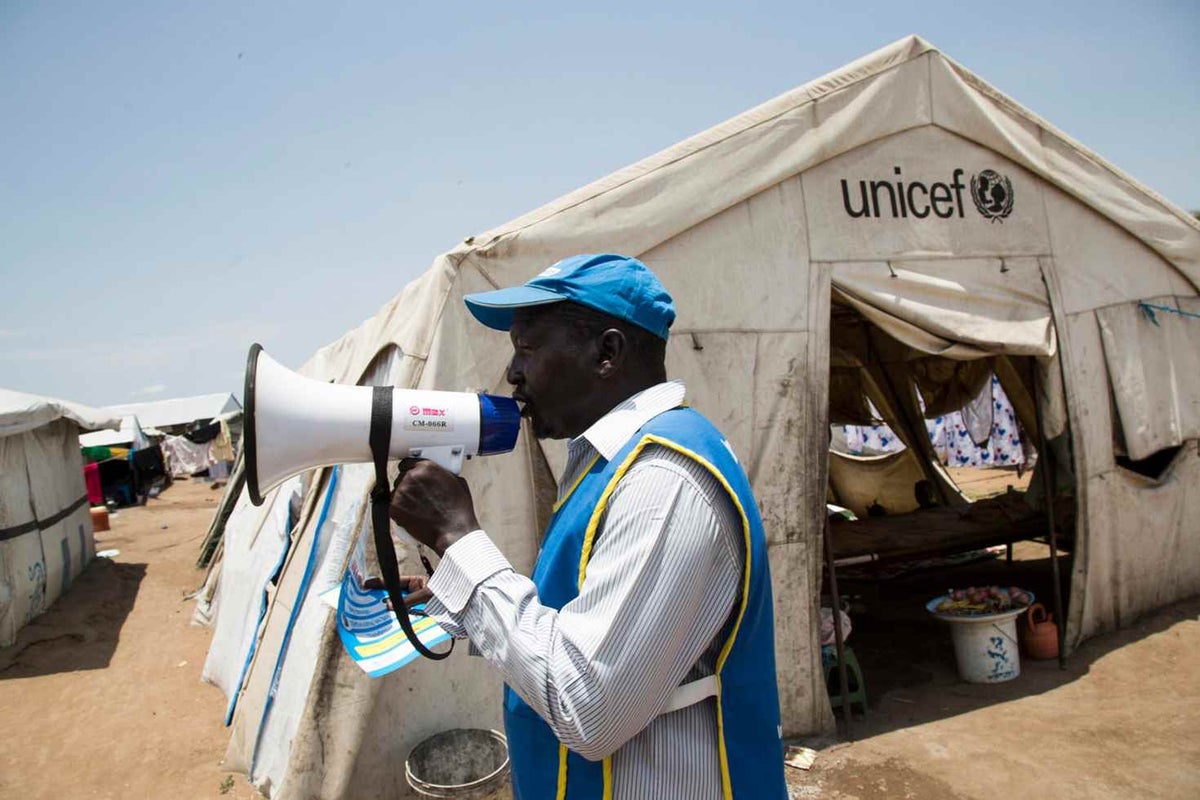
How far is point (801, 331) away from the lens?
4.70 meters

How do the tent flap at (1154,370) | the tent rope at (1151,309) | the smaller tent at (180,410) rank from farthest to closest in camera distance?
the smaller tent at (180,410)
the tent rope at (1151,309)
the tent flap at (1154,370)

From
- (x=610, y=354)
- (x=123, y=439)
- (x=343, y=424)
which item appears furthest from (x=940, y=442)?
(x=123, y=439)

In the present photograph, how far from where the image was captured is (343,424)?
1.79 meters

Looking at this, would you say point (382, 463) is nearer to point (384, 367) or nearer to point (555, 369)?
point (555, 369)

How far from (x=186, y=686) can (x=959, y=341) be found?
6609 millimetres

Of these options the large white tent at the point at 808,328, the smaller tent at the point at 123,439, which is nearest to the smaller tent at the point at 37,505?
the large white tent at the point at 808,328

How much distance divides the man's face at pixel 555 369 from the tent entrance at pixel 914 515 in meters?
3.59

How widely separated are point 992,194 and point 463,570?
5.11 metres

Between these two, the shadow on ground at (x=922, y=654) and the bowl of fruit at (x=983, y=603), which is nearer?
the shadow on ground at (x=922, y=654)

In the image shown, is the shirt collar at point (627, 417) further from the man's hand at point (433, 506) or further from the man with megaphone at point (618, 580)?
the man's hand at point (433, 506)

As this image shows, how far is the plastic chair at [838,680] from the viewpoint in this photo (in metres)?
5.02

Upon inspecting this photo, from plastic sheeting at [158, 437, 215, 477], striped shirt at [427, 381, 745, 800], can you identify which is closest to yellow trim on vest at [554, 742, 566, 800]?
striped shirt at [427, 381, 745, 800]

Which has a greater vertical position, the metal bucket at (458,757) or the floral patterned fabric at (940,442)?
the metal bucket at (458,757)

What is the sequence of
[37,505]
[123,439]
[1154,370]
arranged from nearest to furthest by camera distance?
[1154,370]
[37,505]
[123,439]
